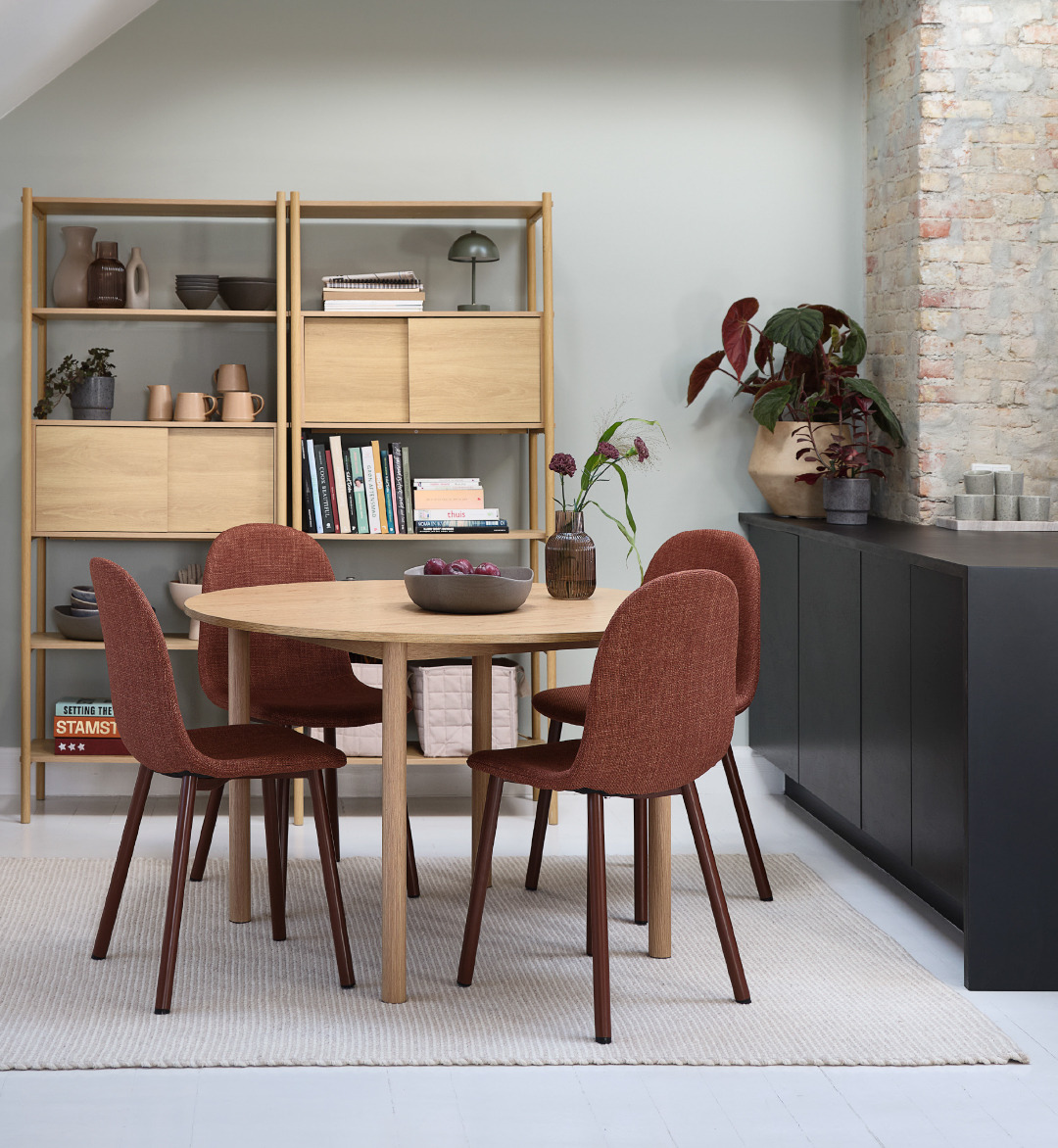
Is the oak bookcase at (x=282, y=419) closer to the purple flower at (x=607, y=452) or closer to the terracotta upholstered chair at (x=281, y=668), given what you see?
the terracotta upholstered chair at (x=281, y=668)

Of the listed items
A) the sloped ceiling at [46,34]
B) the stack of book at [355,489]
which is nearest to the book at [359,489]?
the stack of book at [355,489]

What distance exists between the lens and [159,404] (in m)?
4.21

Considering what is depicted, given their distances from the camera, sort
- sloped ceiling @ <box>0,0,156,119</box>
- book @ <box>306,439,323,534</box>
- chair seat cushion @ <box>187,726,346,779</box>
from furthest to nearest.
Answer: book @ <box>306,439,323,534</box>, sloped ceiling @ <box>0,0,156,119</box>, chair seat cushion @ <box>187,726,346,779</box>

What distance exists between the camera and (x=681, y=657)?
241 cm

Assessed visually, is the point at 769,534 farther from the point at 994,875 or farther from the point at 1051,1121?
the point at 1051,1121

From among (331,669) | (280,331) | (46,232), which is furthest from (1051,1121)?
(46,232)

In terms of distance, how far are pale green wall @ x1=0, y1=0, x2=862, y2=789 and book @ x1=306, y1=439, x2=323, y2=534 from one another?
0.35 meters

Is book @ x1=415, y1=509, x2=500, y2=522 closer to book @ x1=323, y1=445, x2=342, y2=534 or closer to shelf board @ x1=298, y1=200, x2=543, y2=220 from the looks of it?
book @ x1=323, y1=445, x2=342, y2=534

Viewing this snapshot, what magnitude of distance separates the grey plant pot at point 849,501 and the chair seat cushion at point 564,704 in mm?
1156

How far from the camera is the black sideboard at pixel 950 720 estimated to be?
266 cm

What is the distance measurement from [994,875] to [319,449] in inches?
97.2

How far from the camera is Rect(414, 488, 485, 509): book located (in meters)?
4.20

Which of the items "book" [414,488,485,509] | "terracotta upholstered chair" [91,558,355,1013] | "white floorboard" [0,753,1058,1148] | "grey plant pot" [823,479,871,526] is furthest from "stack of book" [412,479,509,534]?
"white floorboard" [0,753,1058,1148]

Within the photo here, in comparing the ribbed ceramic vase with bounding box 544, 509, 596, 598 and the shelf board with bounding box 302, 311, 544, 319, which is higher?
the shelf board with bounding box 302, 311, 544, 319
